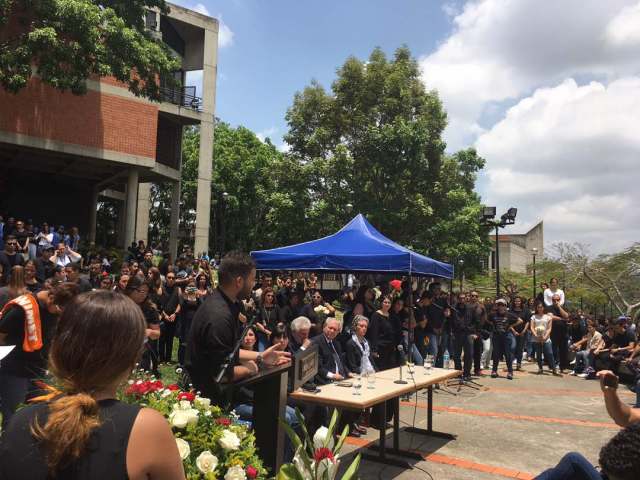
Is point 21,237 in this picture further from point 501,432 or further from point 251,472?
point 251,472

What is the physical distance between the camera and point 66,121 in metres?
19.6

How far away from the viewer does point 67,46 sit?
14297mm

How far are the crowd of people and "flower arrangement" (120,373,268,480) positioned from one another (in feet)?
1.12

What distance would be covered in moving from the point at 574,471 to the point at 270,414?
1876mm

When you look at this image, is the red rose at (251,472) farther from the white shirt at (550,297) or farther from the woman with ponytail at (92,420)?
the white shirt at (550,297)

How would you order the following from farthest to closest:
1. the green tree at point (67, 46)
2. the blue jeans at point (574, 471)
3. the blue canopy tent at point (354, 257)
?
the green tree at point (67, 46)
the blue canopy tent at point (354, 257)
the blue jeans at point (574, 471)

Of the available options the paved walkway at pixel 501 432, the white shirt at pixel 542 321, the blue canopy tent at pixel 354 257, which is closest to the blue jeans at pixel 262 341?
the blue canopy tent at pixel 354 257

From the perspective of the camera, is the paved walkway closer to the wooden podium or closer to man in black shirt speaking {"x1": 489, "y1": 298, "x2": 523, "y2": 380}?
man in black shirt speaking {"x1": 489, "y1": 298, "x2": 523, "y2": 380}

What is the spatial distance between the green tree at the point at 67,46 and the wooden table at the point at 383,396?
1297cm

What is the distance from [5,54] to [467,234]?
18606 mm

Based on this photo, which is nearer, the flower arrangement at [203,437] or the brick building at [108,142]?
the flower arrangement at [203,437]

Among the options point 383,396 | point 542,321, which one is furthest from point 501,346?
point 383,396

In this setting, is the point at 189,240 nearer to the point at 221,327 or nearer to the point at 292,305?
the point at 292,305

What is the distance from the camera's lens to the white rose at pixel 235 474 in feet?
7.82
